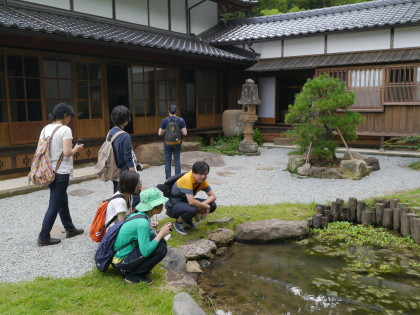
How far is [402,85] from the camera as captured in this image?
11.3m

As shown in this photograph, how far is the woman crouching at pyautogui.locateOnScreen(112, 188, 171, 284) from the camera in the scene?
3.54 meters

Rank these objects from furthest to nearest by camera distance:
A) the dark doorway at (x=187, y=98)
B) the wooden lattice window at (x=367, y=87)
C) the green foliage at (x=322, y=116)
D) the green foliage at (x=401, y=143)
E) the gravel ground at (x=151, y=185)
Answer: the dark doorway at (x=187, y=98) → the wooden lattice window at (x=367, y=87) → the green foliage at (x=401, y=143) → the green foliage at (x=322, y=116) → the gravel ground at (x=151, y=185)

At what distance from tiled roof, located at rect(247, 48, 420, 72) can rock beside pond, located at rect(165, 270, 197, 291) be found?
10.1m

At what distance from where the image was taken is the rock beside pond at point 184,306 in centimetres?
317

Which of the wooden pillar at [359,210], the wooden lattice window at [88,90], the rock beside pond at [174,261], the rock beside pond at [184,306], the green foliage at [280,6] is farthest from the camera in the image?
the green foliage at [280,6]

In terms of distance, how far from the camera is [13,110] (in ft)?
27.9

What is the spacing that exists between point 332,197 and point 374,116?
596 centimetres

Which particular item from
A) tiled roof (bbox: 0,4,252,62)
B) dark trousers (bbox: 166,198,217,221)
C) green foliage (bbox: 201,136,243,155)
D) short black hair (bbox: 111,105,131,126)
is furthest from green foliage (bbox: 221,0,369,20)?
dark trousers (bbox: 166,198,217,221)

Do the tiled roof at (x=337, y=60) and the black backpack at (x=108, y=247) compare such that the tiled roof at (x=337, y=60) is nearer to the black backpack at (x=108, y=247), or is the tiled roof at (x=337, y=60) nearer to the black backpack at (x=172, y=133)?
the black backpack at (x=172, y=133)

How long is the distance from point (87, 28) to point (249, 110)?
5.14 m

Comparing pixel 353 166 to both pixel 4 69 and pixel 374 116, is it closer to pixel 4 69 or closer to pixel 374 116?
pixel 374 116

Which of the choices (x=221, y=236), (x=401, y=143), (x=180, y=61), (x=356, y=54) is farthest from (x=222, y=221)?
(x=356, y=54)

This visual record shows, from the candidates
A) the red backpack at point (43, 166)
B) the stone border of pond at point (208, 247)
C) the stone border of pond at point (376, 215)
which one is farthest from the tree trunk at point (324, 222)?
the red backpack at point (43, 166)

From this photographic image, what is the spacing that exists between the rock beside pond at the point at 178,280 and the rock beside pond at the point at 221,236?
43.2 inches
